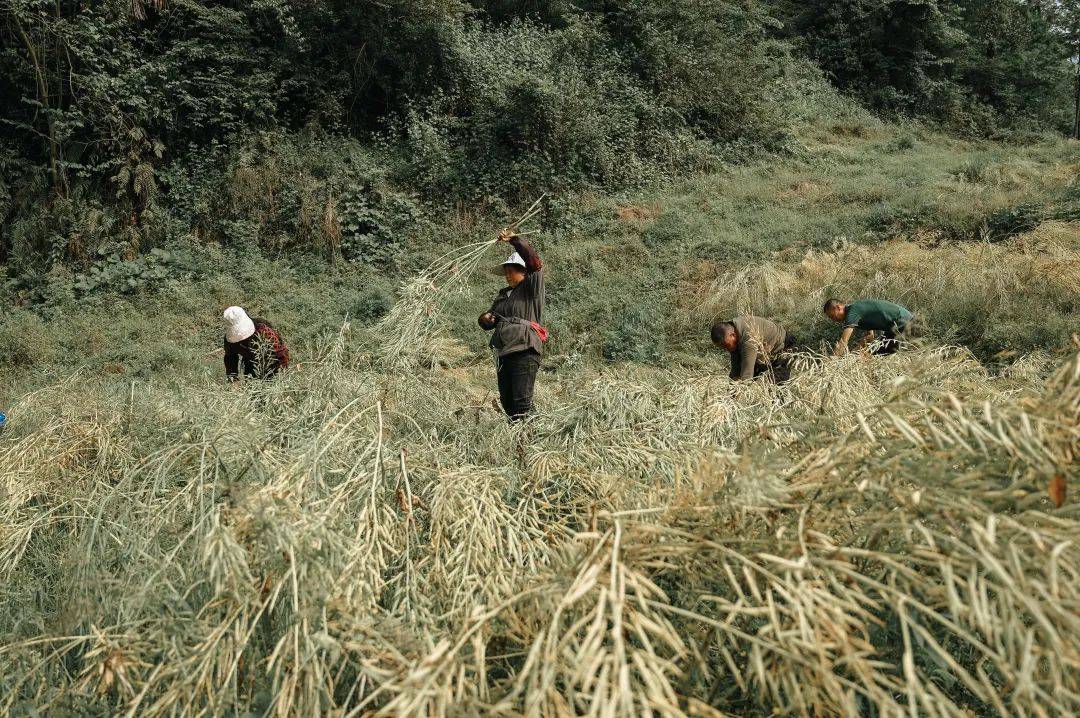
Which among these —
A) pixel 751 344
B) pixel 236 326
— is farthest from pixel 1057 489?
pixel 236 326

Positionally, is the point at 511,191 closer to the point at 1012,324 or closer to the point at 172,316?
the point at 172,316

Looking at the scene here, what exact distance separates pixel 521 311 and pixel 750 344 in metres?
1.56

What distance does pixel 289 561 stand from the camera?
4.87 ft

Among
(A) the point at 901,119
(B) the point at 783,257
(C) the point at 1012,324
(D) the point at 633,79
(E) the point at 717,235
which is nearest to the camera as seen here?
(C) the point at 1012,324

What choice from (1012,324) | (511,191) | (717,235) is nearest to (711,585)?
(1012,324)

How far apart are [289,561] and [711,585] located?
3.04ft

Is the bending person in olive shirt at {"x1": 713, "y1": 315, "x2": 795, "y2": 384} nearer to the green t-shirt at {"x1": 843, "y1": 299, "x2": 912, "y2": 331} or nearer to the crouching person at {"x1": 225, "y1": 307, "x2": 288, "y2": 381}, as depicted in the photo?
the green t-shirt at {"x1": 843, "y1": 299, "x2": 912, "y2": 331}

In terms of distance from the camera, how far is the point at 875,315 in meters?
5.69

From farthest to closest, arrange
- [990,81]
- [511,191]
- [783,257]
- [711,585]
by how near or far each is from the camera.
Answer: [990,81] → [511,191] → [783,257] → [711,585]

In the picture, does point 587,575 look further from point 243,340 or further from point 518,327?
point 243,340

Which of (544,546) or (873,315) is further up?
(544,546)

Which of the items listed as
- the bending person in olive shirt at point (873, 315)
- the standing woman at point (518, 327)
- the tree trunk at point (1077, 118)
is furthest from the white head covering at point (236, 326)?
the tree trunk at point (1077, 118)

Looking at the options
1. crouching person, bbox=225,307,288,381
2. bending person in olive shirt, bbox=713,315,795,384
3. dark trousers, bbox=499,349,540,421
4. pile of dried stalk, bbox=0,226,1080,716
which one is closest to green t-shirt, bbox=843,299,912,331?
bending person in olive shirt, bbox=713,315,795,384

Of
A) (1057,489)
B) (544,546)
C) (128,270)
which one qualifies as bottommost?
(128,270)
